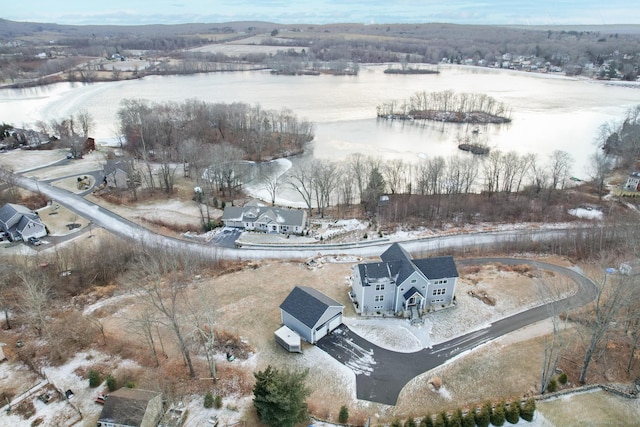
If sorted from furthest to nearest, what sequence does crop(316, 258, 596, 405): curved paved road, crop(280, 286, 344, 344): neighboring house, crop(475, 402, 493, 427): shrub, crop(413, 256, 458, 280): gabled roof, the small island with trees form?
the small island with trees < crop(413, 256, 458, 280): gabled roof < crop(280, 286, 344, 344): neighboring house < crop(316, 258, 596, 405): curved paved road < crop(475, 402, 493, 427): shrub

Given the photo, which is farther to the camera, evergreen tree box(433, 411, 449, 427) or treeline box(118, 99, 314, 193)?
treeline box(118, 99, 314, 193)

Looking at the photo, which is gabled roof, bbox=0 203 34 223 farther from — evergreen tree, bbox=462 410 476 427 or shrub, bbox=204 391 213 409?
evergreen tree, bbox=462 410 476 427

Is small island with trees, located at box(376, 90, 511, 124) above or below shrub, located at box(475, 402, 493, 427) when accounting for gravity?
above

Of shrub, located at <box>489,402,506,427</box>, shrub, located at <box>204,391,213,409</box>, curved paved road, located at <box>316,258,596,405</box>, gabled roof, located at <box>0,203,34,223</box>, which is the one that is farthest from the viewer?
gabled roof, located at <box>0,203,34,223</box>

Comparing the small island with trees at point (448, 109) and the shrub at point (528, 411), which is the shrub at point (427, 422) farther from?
Answer: the small island with trees at point (448, 109)

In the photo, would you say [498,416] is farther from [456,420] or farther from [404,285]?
[404,285]

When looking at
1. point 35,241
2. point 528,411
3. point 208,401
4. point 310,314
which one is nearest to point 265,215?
point 310,314

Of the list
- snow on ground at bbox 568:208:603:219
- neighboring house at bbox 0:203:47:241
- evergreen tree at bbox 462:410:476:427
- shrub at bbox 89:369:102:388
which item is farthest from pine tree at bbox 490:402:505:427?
neighboring house at bbox 0:203:47:241

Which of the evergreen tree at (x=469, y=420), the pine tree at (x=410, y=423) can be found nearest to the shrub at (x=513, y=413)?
the evergreen tree at (x=469, y=420)
